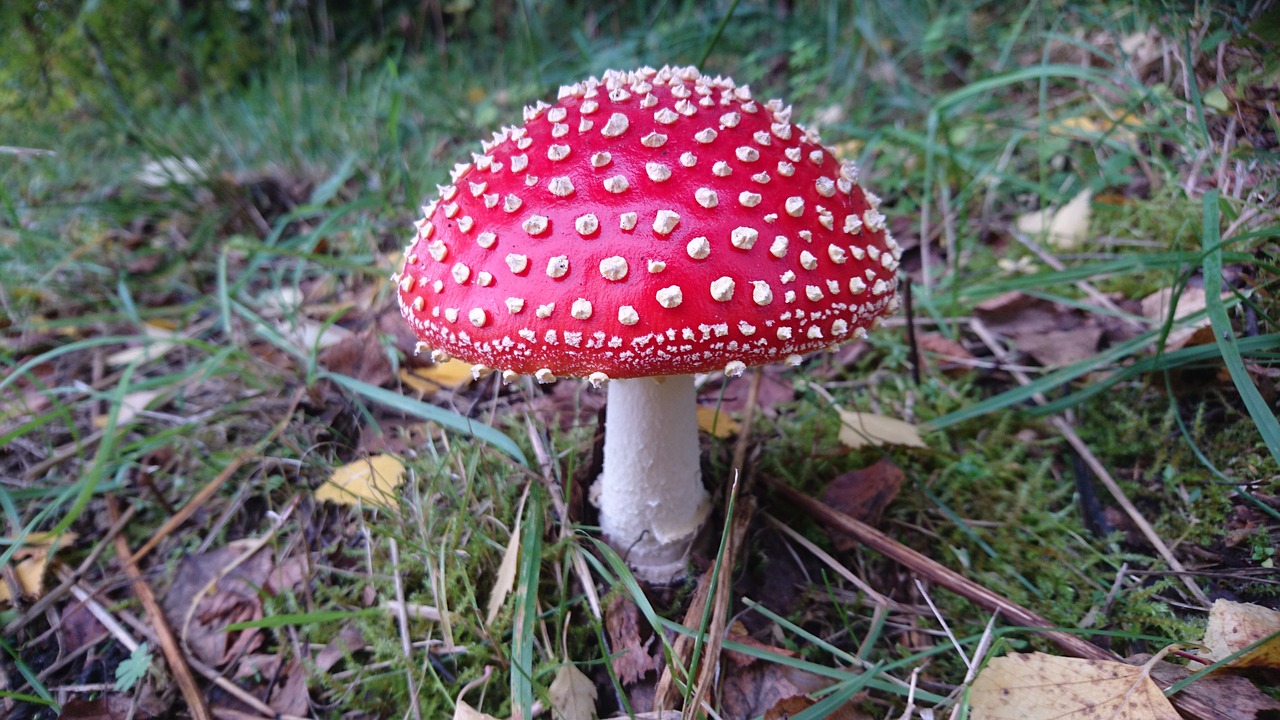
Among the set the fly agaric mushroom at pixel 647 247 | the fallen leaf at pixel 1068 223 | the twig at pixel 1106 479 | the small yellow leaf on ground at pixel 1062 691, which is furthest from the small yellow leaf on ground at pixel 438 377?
the fallen leaf at pixel 1068 223

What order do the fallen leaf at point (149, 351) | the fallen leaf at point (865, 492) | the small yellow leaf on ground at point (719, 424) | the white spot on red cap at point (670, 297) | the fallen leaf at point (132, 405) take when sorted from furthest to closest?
the fallen leaf at point (149, 351) < the fallen leaf at point (132, 405) < the small yellow leaf on ground at point (719, 424) < the fallen leaf at point (865, 492) < the white spot on red cap at point (670, 297)

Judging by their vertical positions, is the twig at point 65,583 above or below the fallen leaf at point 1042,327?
below

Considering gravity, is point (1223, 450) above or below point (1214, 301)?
below

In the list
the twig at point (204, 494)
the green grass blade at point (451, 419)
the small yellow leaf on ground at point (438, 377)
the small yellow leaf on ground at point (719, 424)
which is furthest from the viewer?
the small yellow leaf on ground at point (438, 377)

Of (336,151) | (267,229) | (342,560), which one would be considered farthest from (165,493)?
(336,151)

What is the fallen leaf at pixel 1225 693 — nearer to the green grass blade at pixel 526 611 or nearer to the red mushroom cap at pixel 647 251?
the red mushroom cap at pixel 647 251

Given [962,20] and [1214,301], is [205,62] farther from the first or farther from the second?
[1214,301]

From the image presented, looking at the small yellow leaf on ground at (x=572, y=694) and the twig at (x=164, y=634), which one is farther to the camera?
the twig at (x=164, y=634)

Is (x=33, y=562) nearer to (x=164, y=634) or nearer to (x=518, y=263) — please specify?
(x=164, y=634)
